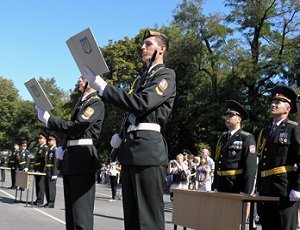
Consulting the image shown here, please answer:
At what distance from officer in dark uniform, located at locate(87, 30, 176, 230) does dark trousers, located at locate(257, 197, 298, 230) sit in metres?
1.72

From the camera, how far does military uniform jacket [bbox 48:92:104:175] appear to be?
5.29 meters

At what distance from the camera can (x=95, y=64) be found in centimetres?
392

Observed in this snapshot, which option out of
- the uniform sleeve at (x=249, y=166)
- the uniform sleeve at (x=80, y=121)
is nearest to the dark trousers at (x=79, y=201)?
the uniform sleeve at (x=80, y=121)

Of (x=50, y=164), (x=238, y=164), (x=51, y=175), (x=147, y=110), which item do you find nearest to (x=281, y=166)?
(x=238, y=164)

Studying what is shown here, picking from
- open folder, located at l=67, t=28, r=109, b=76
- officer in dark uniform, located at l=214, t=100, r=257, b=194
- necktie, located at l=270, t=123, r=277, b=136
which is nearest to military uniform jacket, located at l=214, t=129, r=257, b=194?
officer in dark uniform, located at l=214, t=100, r=257, b=194

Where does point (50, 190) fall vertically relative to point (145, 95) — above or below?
below

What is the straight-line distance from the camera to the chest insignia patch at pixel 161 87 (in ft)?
12.9

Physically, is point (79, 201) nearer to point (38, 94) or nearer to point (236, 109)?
point (38, 94)

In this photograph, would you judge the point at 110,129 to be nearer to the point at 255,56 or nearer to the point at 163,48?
the point at 255,56

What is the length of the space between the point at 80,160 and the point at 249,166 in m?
2.16

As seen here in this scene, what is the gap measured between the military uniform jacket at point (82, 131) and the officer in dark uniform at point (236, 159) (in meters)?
1.77

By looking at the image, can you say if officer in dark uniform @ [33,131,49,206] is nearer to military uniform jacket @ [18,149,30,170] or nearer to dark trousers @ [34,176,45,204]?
dark trousers @ [34,176,45,204]

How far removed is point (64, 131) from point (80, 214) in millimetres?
900

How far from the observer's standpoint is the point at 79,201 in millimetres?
5297
